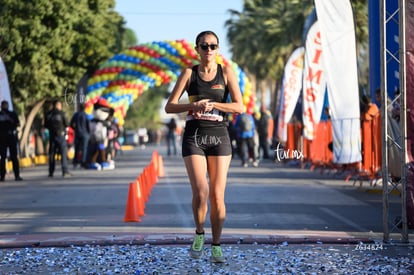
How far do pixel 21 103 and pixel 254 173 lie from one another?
42.8 feet

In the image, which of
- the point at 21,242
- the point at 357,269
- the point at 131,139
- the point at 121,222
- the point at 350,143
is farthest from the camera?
the point at 131,139

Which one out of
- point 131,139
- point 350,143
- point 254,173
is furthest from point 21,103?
point 131,139

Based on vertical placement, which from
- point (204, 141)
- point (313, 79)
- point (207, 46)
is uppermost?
point (313, 79)

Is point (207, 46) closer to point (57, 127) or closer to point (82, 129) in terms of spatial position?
point (57, 127)

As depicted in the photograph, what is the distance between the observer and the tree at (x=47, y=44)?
114ft

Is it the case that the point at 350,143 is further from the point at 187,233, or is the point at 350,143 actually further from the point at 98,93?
the point at 98,93

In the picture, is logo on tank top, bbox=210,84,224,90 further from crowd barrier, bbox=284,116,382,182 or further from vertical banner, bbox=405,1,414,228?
crowd barrier, bbox=284,116,382,182

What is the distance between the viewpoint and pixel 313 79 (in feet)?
77.5

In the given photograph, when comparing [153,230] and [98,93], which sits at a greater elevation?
[98,93]

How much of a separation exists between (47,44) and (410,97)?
26640 mm

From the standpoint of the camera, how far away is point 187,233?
10883mm

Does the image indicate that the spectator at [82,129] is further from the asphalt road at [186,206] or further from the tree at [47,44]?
the tree at [47,44]

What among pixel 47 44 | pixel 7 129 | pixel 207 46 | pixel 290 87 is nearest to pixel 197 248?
pixel 207 46

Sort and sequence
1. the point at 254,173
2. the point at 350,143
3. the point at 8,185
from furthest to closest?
the point at 254,173, the point at 8,185, the point at 350,143
